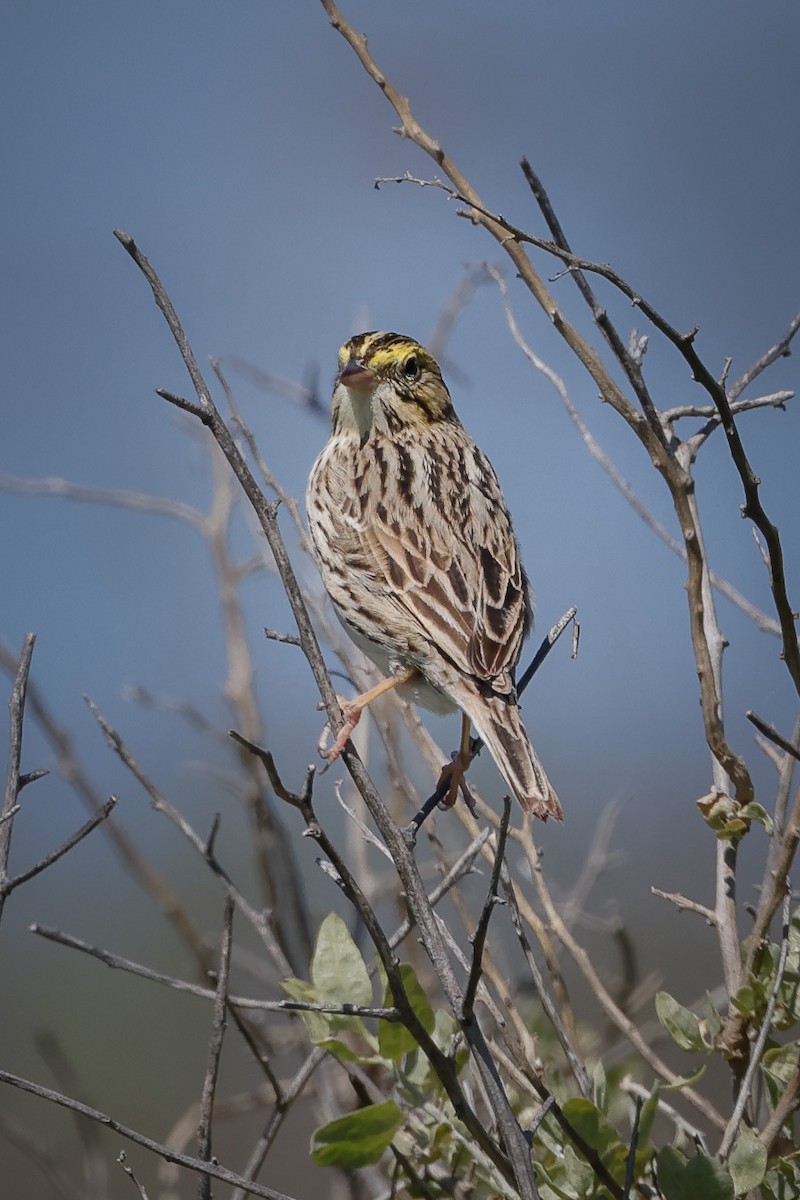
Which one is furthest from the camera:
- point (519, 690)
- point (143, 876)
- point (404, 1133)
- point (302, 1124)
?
point (302, 1124)

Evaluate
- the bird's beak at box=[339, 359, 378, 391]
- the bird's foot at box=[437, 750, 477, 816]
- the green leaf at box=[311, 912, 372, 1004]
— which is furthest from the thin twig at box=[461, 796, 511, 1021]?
the bird's beak at box=[339, 359, 378, 391]

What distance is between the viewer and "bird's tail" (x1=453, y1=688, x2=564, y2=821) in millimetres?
2529

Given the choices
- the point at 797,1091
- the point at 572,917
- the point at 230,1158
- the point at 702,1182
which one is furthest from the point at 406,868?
the point at 230,1158

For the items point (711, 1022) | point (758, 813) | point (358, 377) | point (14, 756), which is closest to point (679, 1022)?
point (711, 1022)

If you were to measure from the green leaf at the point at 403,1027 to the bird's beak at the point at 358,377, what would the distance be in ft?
7.91

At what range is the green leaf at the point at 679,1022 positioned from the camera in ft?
7.19

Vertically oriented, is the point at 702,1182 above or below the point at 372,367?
below

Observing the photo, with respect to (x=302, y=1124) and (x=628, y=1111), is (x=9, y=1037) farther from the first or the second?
(x=628, y=1111)

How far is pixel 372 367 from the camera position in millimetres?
4234

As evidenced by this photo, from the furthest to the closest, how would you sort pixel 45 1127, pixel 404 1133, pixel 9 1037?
1. pixel 9 1037
2. pixel 45 1127
3. pixel 404 1133

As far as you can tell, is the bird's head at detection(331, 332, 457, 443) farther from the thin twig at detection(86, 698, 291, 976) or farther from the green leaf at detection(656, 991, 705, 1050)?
the green leaf at detection(656, 991, 705, 1050)

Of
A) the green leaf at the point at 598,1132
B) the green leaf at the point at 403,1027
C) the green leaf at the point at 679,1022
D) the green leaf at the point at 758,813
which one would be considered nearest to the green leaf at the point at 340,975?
the green leaf at the point at 403,1027

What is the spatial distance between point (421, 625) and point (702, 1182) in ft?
5.38

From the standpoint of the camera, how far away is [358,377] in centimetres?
411
